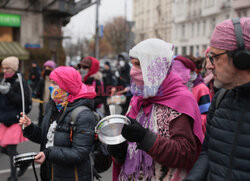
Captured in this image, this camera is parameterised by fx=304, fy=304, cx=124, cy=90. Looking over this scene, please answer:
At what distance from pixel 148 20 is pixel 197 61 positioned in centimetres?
6741

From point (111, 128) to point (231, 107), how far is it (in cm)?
73

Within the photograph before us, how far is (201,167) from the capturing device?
71.6 inches

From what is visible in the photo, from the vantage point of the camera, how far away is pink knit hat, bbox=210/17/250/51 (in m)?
1.62

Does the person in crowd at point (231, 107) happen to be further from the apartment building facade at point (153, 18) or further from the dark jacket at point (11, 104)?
the apartment building facade at point (153, 18)

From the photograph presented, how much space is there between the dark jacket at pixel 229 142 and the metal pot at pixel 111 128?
1.69ft

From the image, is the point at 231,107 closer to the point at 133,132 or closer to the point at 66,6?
the point at 133,132

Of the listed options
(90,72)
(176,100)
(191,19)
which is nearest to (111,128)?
(176,100)

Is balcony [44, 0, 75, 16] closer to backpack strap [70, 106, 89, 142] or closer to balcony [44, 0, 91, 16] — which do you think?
balcony [44, 0, 91, 16]

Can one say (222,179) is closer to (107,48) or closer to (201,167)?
(201,167)

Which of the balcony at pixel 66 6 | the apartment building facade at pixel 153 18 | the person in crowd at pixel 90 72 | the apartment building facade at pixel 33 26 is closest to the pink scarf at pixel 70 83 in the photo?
the person in crowd at pixel 90 72

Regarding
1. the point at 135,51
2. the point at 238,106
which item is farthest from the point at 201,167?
the point at 135,51

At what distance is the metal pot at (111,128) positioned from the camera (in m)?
1.86

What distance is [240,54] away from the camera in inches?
63.1

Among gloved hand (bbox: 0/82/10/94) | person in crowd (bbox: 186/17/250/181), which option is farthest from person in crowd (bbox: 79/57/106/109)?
person in crowd (bbox: 186/17/250/181)
